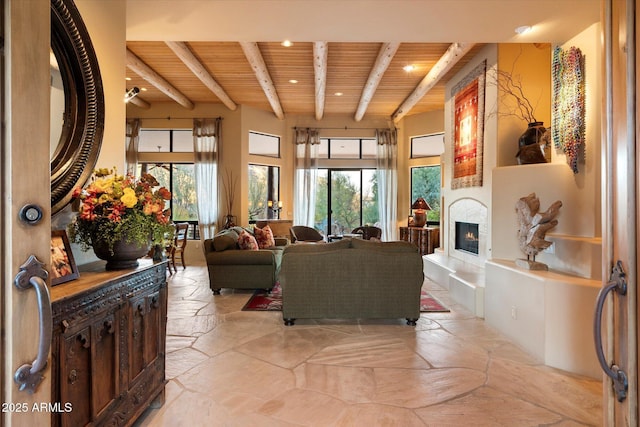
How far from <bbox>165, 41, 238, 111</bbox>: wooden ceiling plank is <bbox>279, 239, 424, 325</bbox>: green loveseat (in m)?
3.25

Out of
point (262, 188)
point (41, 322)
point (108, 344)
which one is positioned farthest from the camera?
point (262, 188)

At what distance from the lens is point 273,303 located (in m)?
4.65

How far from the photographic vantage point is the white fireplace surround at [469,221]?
529cm

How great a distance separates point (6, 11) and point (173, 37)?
306cm

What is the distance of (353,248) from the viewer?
3.81 meters

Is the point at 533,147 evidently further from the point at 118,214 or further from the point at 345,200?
the point at 345,200

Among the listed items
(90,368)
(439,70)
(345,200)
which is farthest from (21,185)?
(345,200)

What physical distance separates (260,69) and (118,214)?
442 centimetres

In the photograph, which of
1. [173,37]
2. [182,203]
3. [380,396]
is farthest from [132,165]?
[380,396]

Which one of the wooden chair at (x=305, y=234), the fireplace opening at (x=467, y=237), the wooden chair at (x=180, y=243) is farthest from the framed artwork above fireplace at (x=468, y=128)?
the wooden chair at (x=180, y=243)

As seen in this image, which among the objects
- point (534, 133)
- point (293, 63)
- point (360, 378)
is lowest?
point (360, 378)

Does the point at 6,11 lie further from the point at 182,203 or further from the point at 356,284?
the point at 182,203

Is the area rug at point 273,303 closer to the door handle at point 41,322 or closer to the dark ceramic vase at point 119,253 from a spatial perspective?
the dark ceramic vase at point 119,253

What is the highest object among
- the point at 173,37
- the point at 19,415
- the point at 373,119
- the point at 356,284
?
the point at 373,119
